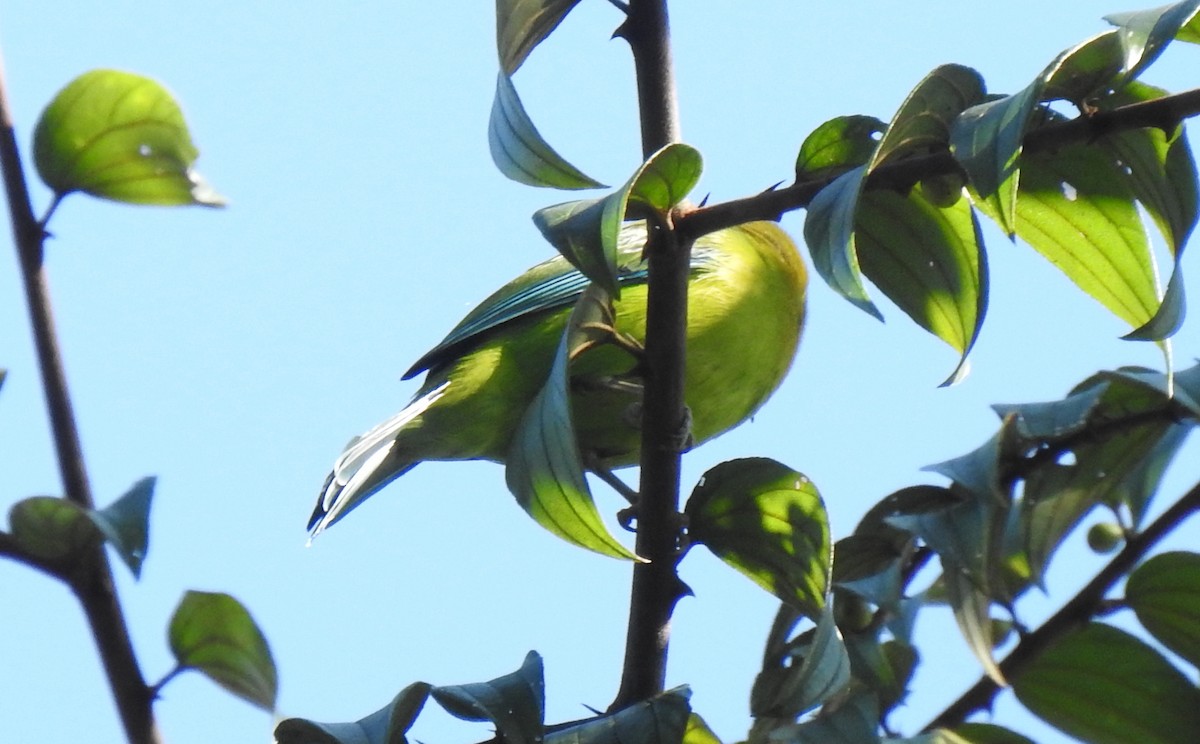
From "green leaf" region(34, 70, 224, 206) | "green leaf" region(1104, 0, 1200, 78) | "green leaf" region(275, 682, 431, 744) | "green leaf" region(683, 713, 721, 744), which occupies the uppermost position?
"green leaf" region(34, 70, 224, 206)

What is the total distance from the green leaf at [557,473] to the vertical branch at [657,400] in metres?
0.15

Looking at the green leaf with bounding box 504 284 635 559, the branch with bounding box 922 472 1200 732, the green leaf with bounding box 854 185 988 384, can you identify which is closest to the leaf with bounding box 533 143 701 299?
the green leaf with bounding box 504 284 635 559

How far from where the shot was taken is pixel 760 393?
3.58m

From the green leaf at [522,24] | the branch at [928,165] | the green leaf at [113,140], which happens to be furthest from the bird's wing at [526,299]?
the branch at [928,165]

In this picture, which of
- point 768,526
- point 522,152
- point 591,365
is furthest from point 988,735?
point 591,365

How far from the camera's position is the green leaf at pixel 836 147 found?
64.3 inches

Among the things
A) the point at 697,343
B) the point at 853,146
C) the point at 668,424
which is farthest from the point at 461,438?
the point at 853,146

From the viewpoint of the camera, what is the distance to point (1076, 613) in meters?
1.62

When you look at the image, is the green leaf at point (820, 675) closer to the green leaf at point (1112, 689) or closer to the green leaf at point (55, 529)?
the green leaf at point (1112, 689)

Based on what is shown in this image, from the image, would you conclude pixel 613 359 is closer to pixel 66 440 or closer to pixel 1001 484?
pixel 1001 484

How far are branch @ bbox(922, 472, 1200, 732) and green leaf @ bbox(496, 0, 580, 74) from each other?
40.2 inches

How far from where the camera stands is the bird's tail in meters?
3.26

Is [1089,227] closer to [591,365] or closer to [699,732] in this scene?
[699,732]

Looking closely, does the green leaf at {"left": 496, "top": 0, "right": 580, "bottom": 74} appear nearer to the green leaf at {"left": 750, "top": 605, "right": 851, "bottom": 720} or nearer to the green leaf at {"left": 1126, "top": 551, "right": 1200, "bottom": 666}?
the green leaf at {"left": 750, "top": 605, "right": 851, "bottom": 720}
